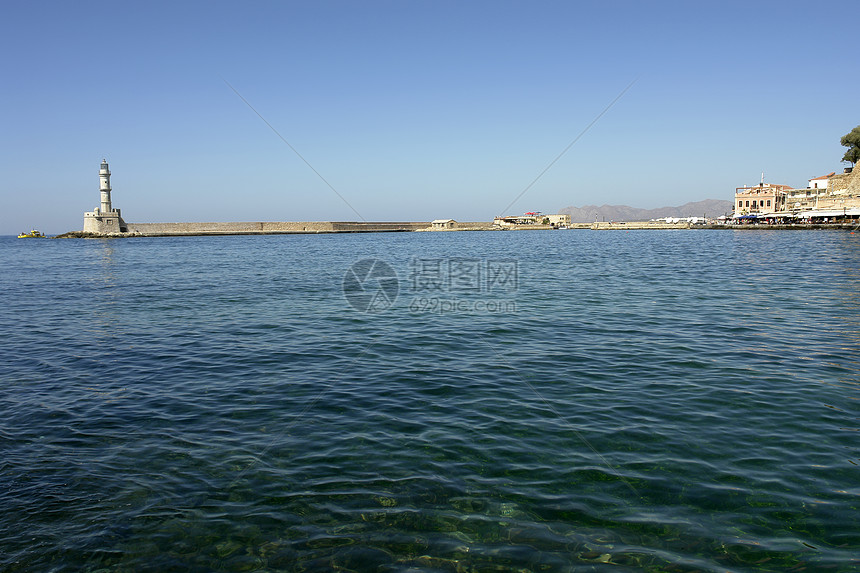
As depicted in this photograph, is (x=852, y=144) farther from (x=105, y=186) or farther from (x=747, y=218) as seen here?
(x=105, y=186)

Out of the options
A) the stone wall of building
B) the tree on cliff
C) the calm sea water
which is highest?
the tree on cliff

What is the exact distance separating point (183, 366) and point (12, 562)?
Result: 7.64 metres

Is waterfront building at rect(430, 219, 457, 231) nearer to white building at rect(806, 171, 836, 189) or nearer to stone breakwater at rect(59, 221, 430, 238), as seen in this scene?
stone breakwater at rect(59, 221, 430, 238)

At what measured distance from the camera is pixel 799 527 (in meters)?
5.67

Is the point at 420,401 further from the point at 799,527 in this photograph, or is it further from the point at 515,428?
the point at 799,527

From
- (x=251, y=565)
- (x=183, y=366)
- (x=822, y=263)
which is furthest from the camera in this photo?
(x=822, y=263)

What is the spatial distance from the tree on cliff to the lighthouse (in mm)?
167773

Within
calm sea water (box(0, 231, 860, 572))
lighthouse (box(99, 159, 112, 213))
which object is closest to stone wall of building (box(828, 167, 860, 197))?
calm sea water (box(0, 231, 860, 572))

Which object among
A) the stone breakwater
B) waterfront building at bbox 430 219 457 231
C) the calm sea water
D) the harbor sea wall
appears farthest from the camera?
waterfront building at bbox 430 219 457 231

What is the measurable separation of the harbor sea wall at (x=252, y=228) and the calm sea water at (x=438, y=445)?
444ft

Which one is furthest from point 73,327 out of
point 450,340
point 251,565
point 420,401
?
point 251,565

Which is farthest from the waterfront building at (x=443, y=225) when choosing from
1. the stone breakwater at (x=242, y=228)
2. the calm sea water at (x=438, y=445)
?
the calm sea water at (x=438, y=445)

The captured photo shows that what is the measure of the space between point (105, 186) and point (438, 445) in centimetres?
13997

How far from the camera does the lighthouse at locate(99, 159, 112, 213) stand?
119188mm
